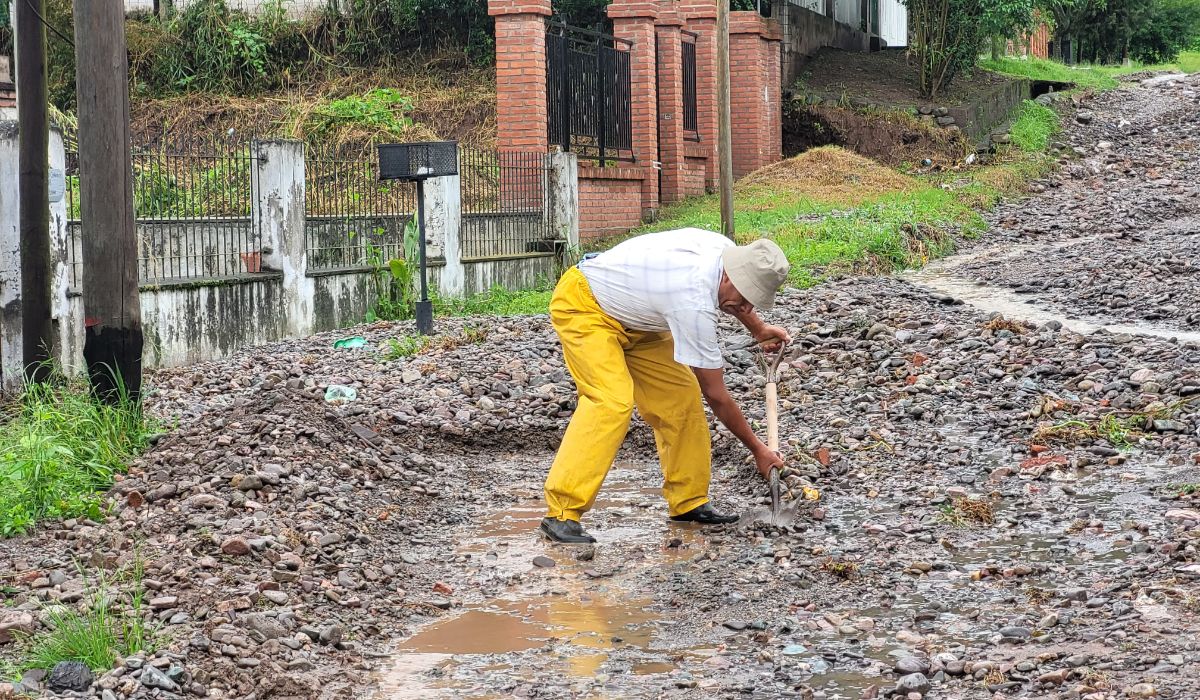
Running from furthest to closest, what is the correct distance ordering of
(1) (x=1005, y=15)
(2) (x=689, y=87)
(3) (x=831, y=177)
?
(1) (x=1005, y=15), (2) (x=689, y=87), (3) (x=831, y=177)

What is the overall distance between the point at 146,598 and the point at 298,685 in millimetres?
804

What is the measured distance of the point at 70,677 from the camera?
3986 mm

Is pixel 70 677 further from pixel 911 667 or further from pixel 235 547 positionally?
pixel 911 667

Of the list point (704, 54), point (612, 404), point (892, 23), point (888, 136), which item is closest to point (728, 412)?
point (612, 404)

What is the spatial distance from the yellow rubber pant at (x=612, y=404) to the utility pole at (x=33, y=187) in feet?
11.4

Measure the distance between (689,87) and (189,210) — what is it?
10.2 metres

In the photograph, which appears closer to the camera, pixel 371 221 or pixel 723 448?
pixel 723 448

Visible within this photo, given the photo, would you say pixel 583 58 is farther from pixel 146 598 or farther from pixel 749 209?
pixel 146 598

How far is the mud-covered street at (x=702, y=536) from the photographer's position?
14.1 feet

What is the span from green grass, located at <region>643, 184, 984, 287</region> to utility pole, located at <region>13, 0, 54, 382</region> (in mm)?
6916

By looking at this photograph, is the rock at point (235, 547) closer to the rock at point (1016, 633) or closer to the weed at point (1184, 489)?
the rock at point (1016, 633)

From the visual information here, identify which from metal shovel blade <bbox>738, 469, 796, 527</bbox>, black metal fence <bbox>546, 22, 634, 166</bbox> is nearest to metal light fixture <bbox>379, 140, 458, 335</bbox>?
black metal fence <bbox>546, 22, 634, 166</bbox>

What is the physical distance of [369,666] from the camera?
4555 millimetres

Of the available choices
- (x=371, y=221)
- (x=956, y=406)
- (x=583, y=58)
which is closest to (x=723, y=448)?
(x=956, y=406)
